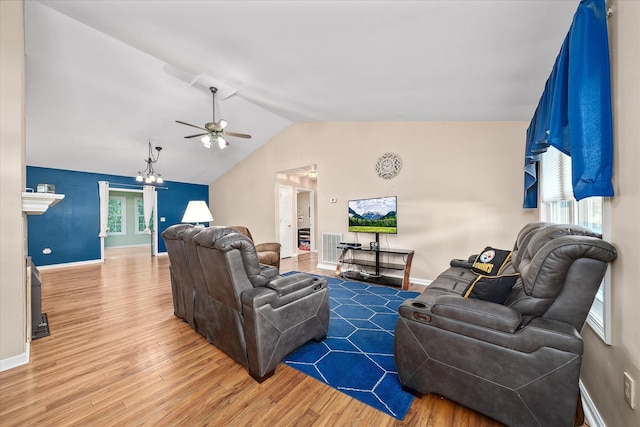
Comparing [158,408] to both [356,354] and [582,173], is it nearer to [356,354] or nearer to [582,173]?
[356,354]

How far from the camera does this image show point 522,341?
1.28 metres

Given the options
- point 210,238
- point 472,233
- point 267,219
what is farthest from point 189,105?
point 472,233

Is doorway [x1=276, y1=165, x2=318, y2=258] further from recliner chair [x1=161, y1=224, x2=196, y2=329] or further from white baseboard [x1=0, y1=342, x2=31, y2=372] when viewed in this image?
white baseboard [x1=0, y1=342, x2=31, y2=372]

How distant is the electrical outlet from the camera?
1113 mm

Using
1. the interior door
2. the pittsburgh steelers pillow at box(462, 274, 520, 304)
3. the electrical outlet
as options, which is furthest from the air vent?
the electrical outlet

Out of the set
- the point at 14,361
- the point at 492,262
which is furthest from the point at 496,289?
the point at 14,361

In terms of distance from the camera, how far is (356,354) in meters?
2.17

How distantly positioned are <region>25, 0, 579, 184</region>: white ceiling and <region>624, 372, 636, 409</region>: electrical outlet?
2.02m

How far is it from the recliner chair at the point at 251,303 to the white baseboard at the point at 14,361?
→ 4.97 ft

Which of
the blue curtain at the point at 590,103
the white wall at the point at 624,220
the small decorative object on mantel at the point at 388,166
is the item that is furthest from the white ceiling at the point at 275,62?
the small decorative object on mantel at the point at 388,166

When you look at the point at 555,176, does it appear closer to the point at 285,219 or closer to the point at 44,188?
the point at 44,188

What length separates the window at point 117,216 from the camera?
380 inches

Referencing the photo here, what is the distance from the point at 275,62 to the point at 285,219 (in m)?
4.66

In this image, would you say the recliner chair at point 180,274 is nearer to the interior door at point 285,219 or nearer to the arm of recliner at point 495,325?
the arm of recliner at point 495,325
